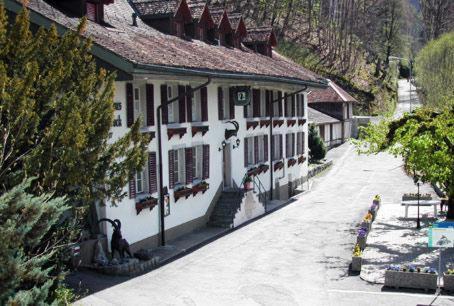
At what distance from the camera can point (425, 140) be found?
18.5 m

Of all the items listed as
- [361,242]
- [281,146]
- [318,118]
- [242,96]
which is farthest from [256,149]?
[318,118]

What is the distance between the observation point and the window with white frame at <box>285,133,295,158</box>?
33.3 metres

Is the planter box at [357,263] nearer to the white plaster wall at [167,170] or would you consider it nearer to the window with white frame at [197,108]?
the white plaster wall at [167,170]

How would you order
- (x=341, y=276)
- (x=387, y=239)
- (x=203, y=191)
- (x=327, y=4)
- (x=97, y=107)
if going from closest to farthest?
(x=97, y=107) → (x=341, y=276) → (x=387, y=239) → (x=203, y=191) → (x=327, y=4)

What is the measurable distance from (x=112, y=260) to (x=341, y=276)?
6.26 metres

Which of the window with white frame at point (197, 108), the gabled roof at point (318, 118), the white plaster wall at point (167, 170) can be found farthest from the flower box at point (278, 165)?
the gabled roof at point (318, 118)

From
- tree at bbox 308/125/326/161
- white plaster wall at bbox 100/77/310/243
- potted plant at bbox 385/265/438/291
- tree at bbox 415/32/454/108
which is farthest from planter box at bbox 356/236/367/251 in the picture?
tree at bbox 415/32/454/108

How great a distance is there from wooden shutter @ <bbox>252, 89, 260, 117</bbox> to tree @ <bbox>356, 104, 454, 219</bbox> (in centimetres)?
806

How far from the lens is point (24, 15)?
10156mm

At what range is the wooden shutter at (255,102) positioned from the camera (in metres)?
28.4

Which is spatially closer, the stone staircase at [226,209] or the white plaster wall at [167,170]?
A: the white plaster wall at [167,170]

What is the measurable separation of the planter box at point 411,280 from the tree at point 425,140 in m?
3.88

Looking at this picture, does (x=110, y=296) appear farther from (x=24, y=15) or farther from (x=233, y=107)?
(x=233, y=107)

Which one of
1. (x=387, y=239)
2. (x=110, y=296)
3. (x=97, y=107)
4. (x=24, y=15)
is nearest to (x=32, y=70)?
(x=24, y=15)
